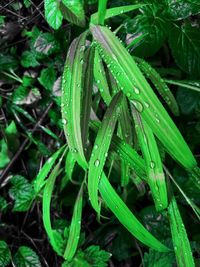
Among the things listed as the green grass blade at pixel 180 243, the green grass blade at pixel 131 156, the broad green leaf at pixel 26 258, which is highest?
the green grass blade at pixel 131 156

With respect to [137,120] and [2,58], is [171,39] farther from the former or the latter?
[2,58]

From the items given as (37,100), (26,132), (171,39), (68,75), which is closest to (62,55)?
(37,100)

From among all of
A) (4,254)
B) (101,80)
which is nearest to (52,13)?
(101,80)

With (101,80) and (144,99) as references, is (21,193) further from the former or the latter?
(144,99)

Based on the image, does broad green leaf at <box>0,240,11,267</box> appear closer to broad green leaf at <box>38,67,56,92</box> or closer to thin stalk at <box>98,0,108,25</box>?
broad green leaf at <box>38,67,56,92</box>

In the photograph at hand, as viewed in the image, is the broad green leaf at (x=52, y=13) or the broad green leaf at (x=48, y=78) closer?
the broad green leaf at (x=52, y=13)

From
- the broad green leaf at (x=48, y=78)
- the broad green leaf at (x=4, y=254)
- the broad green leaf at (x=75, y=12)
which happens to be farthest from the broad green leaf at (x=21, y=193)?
the broad green leaf at (x=75, y=12)

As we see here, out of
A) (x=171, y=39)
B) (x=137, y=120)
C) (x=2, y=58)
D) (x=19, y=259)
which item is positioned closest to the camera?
(x=137, y=120)

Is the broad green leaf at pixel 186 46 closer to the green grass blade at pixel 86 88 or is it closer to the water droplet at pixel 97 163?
the green grass blade at pixel 86 88
